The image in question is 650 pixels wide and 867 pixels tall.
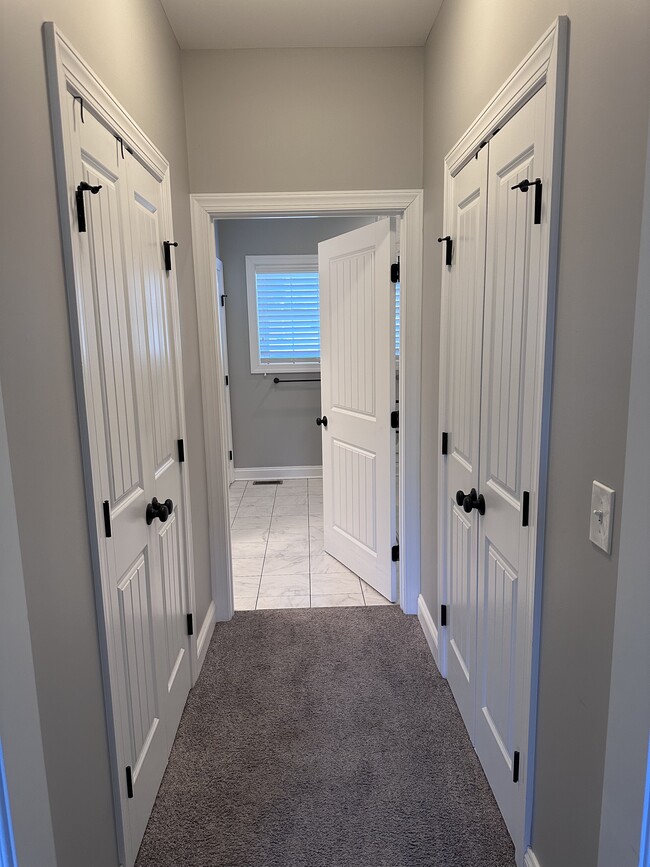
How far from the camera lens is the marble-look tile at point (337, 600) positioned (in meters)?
3.13

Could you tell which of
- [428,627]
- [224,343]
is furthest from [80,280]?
[224,343]

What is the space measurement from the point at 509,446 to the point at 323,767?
1.30m

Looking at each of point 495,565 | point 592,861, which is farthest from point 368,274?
point 592,861

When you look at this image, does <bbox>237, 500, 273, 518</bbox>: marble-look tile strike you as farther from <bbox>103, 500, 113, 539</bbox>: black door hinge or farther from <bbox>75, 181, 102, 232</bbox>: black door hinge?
<bbox>75, 181, 102, 232</bbox>: black door hinge

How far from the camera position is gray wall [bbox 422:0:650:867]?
97 cm

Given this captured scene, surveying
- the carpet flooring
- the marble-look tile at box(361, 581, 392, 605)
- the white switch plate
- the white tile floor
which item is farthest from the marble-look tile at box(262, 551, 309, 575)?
the white switch plate

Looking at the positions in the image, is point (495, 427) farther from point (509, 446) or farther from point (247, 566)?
point (247, 566)

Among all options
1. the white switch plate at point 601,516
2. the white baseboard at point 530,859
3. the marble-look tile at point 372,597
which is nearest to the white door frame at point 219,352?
the marble-look tile at point 372,597

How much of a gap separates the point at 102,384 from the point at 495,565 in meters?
1.26

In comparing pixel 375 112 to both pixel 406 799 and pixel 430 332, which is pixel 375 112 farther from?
pixel 406 799

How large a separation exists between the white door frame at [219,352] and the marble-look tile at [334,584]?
45cm

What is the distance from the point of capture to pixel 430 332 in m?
2.57

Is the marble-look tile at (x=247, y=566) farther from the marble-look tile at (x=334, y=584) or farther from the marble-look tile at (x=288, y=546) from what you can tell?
the marble-look tile at (x=334, y=584)

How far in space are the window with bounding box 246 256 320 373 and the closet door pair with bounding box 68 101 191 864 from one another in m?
3.39
